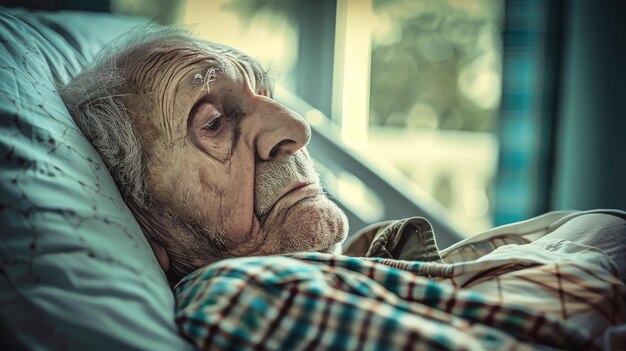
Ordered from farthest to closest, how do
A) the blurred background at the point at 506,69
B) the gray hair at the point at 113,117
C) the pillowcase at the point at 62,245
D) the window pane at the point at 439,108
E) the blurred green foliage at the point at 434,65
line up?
the window pane at the point at 439,108
the blurred green foliage at the point at 434,65
the blurred background at the point at 506,69
the gray hair at the point at 113,117
the pillowcase at the point at 62,245

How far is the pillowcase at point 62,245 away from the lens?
58cm

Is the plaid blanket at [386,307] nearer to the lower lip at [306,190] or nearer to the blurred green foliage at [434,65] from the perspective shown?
the lower lip at [306,190]

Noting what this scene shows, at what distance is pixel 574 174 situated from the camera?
236cm

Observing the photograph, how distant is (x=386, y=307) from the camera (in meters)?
0.60

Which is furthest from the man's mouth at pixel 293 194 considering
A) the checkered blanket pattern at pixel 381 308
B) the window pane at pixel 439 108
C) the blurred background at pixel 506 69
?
the window pane at pixel 439 108

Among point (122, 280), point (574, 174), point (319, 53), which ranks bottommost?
point (574, 174)

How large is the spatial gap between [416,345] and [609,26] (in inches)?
80.6

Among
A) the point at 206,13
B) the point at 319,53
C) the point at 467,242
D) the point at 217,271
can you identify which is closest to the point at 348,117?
the point at 319,53

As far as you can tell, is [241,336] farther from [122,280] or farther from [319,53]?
[319,53]

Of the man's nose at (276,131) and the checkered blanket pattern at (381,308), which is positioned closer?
the checkered blanket pattern at (381,308)

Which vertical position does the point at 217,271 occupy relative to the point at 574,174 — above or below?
above

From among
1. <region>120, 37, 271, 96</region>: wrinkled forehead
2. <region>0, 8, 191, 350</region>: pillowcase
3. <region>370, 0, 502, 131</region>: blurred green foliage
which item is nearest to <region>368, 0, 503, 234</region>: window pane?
<region>370, 0, 502, 131</region>: blurred green foliage

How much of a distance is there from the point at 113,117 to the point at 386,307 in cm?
51

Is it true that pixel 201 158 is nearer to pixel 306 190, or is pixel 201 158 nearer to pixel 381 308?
pixel 306 190
